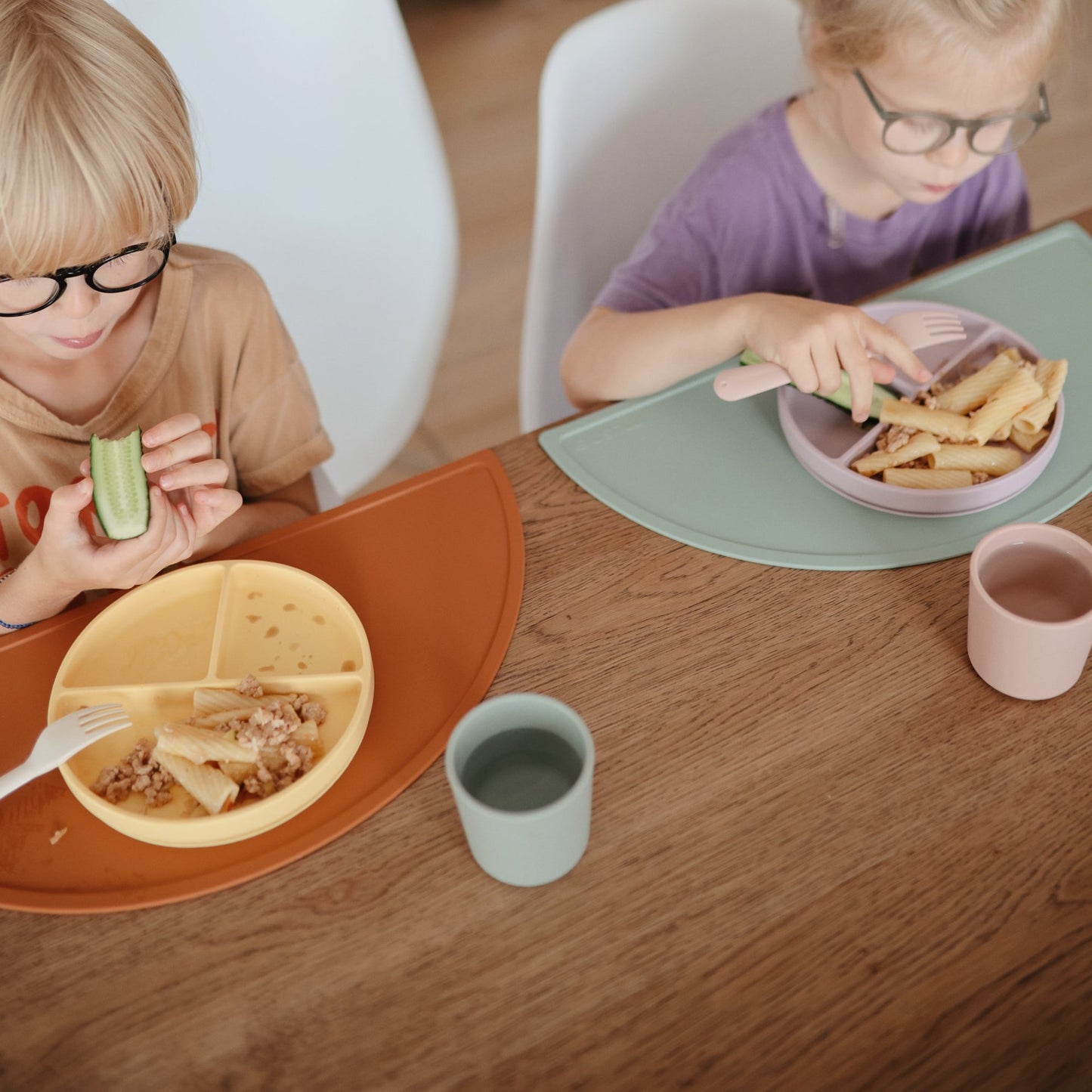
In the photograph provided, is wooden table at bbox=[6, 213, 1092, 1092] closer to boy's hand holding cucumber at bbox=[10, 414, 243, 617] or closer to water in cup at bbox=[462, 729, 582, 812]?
water in cup at bbox=[462, 729, 582, 812]

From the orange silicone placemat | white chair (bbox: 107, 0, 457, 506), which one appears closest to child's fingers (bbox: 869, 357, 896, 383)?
the orange silicone placemat

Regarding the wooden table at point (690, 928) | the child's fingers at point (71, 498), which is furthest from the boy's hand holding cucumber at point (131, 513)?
the wooden table at point (690, 928)

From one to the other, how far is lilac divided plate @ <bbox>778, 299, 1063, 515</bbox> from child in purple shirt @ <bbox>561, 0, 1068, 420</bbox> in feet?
0.14

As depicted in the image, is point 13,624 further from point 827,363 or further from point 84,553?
point 827,363

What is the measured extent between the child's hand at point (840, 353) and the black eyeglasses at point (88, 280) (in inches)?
20.6

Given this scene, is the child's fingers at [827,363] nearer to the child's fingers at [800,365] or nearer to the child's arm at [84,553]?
the child's fingers at [800,365]

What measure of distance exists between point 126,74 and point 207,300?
0.29 m

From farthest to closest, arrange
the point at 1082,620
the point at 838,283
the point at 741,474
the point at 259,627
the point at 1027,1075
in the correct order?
1. the point at 838,283
2. the point at 741,474
3. the point at 259,627
4. the point at 1082,620
5. the point at 1027,1075

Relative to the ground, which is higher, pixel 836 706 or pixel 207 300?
pixel 207 300

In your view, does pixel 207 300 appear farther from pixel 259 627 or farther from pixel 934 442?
pixel 934 442

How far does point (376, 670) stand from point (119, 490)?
22 cm

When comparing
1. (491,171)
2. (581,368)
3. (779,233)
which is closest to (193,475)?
(581,368)

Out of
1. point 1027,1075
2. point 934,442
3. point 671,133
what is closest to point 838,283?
point 671,133

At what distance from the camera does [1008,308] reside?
1.06 metres
